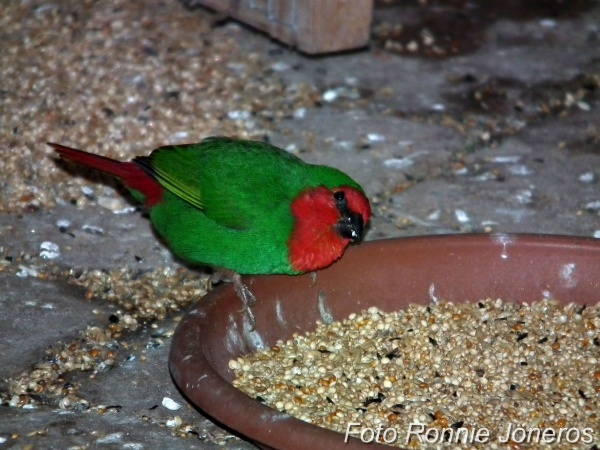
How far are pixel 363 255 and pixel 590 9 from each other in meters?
4.05

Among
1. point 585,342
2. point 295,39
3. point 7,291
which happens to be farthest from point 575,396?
point 295,39

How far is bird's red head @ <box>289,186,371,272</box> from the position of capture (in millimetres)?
3168

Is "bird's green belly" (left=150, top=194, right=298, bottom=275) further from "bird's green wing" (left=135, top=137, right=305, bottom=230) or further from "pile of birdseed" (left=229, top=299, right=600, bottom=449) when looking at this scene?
"pile of birdseed" (left=229, top=299, right=600, bottom=449)

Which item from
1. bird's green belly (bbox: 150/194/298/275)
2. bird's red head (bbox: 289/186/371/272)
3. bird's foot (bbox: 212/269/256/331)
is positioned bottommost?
bird's foot (bbox: 212/269/256/331)

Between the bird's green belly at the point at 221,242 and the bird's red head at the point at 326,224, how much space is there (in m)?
0.05

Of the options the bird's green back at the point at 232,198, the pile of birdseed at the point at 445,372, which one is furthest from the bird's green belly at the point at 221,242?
the pile of birdseed at the point at 445,372

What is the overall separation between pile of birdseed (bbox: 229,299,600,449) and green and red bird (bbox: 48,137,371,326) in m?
0.26

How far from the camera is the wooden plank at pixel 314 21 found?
546cm

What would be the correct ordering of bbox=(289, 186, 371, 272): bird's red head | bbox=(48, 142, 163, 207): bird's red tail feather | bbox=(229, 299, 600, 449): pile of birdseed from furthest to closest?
bbox=(48, 142, 163, 207): bird's red tail feather
bbox=(289, 186, 371, 272): bird's red head
bbox=(229, 299, 600, 449): pile of birdseed

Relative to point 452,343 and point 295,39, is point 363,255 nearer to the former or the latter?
point 452,343

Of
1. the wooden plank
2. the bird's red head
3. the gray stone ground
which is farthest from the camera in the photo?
the wooden plank

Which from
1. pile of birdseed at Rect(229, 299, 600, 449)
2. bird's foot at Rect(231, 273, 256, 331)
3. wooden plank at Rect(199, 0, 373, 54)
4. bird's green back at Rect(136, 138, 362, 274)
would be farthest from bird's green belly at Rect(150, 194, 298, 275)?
wooden plank at Rect(199, 0, 373, 54)

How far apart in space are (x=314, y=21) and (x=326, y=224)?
8.35 ft

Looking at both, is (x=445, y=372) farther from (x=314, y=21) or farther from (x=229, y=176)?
(x=314, y=21)
